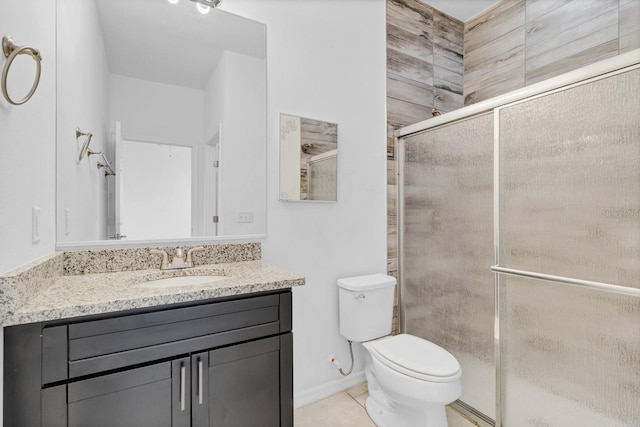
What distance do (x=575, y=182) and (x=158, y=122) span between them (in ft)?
6.12

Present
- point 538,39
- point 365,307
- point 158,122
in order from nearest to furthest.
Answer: point 158,122 < point 365,307 < point 538,39

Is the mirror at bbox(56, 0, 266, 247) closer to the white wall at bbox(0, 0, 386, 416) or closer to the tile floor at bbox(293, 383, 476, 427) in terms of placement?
the white wall at bbox(0, 0, 386, 416)

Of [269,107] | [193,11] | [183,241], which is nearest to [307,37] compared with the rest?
[269,107]

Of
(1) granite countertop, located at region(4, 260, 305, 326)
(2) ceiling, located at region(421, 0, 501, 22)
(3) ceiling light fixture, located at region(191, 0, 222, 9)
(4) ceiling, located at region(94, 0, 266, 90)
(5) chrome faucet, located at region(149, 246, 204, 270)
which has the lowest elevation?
(1) granite countertop, located at region(4, 260, 305, 326)

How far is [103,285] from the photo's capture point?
1.11 metres

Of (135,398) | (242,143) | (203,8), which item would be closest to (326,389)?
(135,398)

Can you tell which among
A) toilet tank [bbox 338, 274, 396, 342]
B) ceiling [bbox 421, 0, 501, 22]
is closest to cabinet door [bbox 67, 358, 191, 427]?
toilet tank [bbox 338, 274, 396, 342]

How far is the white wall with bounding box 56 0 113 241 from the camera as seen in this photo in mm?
1244

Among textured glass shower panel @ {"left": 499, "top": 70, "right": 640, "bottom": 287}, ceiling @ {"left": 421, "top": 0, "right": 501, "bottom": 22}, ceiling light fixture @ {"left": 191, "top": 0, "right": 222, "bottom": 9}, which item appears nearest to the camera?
textured glass shower panel @ {"left": 499, "top": 70, "right": 640, "bottom": 287}

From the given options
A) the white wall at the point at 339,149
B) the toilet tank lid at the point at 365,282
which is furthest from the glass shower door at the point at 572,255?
the white wall at the point at 339,149

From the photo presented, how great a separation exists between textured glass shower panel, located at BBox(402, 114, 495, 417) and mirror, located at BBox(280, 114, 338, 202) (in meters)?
0.58

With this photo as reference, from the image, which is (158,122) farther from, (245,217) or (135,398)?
(135,398)

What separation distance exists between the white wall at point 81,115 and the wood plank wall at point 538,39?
2502 mm

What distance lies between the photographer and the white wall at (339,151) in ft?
5.76
